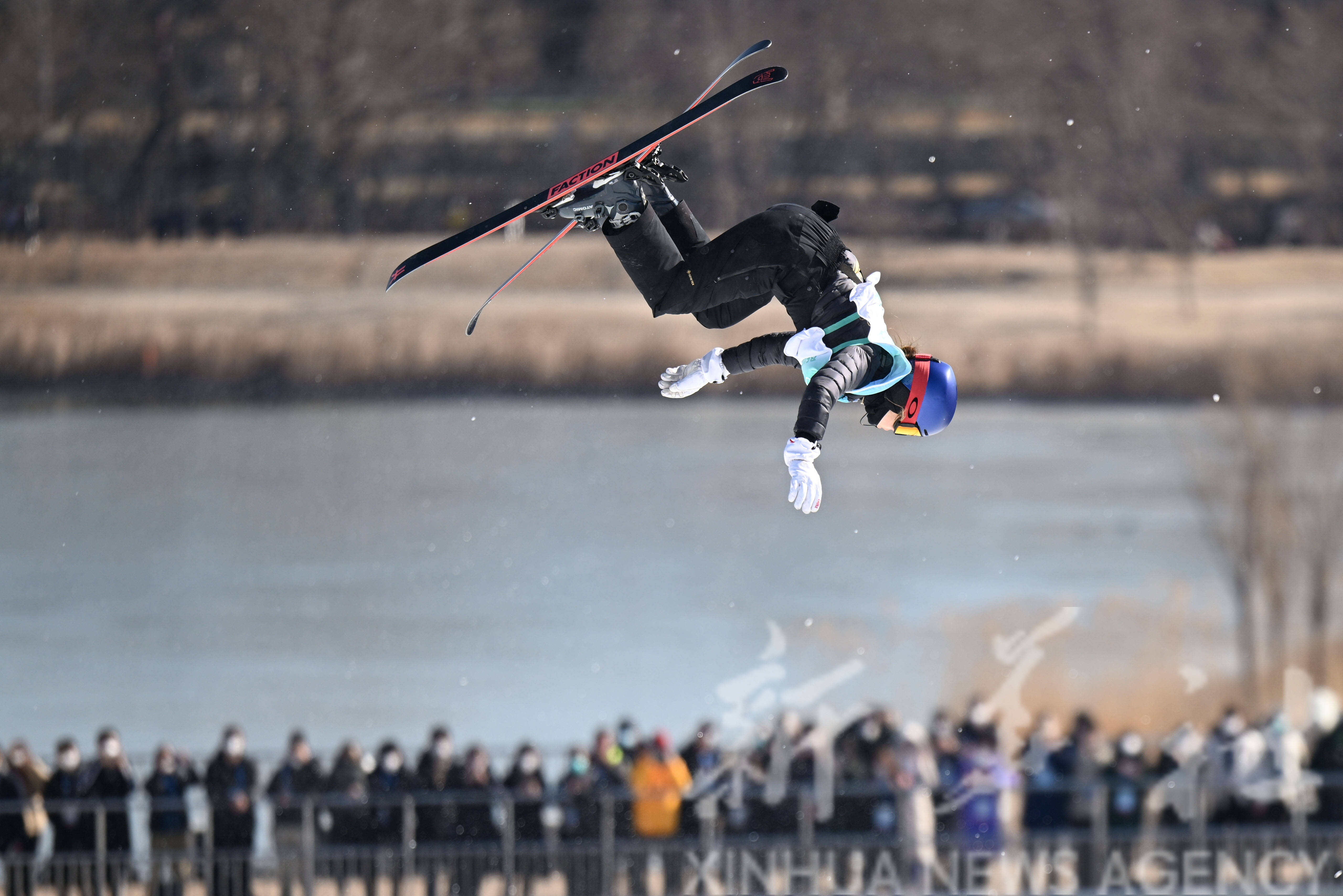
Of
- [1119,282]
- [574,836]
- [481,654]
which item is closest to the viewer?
[574,836]

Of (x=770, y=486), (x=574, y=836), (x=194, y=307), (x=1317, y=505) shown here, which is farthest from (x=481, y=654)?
(x=1317, y=505)

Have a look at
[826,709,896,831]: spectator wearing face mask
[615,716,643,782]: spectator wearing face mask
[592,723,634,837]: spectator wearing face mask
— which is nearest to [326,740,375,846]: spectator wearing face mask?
[592,723,634,837]: spectator wearing face mask

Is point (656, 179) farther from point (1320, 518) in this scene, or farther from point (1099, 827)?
point (1320, 518)

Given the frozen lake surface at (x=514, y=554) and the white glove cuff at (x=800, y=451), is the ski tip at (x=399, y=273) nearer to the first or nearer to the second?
the white glove cuff at (x=800, y=451)

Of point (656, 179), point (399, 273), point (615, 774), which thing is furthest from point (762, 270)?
point (615, 774)

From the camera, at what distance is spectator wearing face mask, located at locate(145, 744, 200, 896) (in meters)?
9.06

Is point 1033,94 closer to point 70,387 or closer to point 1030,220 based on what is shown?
point 1030,220

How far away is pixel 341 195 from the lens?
15.6 meters

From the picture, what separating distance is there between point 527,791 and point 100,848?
2.22 meters

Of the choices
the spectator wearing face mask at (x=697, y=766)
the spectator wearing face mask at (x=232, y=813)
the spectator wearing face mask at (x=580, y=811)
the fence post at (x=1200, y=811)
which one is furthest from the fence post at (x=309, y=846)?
the fence post at (x=1200, y=811)

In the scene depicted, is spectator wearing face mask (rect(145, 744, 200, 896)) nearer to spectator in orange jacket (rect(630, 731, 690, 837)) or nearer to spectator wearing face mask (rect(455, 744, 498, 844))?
spectator wearing face mask (rect(455, 744, 498, 844))

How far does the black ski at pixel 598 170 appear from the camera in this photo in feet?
15.0

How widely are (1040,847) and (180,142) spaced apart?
391 inches

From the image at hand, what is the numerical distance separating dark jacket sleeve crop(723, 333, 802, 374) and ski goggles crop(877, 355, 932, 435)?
0.31 m
